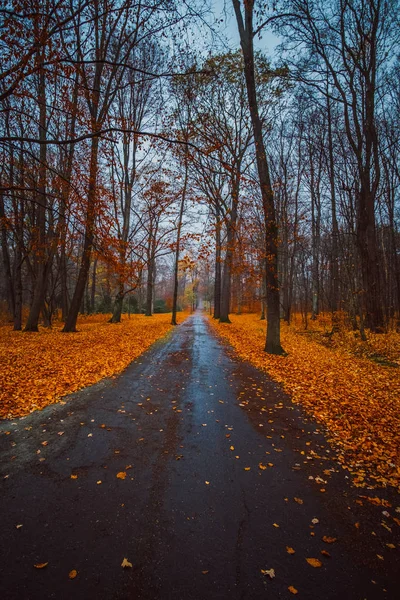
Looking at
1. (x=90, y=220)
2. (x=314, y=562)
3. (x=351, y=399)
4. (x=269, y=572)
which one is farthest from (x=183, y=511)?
(x=90, y=220)

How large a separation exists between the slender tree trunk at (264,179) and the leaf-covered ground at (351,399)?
1.50 metres

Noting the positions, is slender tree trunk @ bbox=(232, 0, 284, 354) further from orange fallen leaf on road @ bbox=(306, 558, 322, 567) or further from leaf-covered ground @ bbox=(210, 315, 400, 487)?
orange fallen leaf on road @ bbox=(306, 558, 322, 567)

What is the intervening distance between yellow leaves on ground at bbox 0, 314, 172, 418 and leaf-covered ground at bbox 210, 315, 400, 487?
4.78 metres

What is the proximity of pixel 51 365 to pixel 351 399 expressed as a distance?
7.64 metres

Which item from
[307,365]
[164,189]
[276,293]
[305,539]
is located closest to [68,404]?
[305,539]

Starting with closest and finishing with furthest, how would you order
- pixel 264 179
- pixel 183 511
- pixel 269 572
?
pixel 269 572 < pixel 183 511 < pixel 264 179

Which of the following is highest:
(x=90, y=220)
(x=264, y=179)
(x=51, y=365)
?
(x=264, y=179)

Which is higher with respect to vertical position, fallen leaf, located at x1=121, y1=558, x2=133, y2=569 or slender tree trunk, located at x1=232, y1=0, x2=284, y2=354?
slender tree trunk, located at x1=232, y1=0, x2=284, y2=354

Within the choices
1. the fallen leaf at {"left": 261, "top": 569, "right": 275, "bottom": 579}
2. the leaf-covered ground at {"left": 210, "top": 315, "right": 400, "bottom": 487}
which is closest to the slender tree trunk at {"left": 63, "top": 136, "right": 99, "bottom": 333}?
the leaf-covered ground at {"left": 210, "top": 315, "right": 400, "bottom": 487}

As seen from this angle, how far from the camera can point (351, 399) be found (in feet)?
18.4

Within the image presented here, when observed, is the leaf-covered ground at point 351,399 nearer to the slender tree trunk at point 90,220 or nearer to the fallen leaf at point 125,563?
the fallen leaf at point 125,563

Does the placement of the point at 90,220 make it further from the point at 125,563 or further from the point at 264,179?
the point at 125,563

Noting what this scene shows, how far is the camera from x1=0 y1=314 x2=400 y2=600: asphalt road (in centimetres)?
191

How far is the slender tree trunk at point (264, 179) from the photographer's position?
9.29 metres
